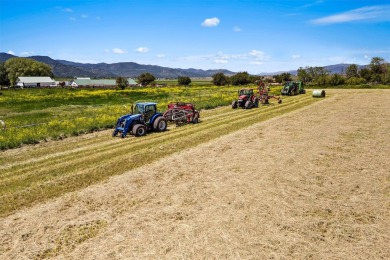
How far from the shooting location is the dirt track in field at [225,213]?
6.07 m

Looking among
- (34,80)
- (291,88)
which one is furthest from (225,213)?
(34,80)

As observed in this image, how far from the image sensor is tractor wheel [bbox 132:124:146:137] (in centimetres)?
1692

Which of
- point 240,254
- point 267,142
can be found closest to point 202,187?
point 240,254

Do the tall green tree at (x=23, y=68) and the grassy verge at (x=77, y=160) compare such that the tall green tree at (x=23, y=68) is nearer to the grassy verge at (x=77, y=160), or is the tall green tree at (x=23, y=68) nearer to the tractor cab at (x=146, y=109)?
the grassy verge at (x=77, y=160)

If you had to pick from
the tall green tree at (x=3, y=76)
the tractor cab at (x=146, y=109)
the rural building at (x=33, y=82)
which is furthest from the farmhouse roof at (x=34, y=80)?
the tractor cab at (x=146, y=109)

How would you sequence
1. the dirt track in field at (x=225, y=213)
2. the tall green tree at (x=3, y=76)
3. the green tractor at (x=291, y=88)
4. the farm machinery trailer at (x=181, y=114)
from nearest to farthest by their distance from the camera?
the dirt track in field at (x=225, y=213) → the farm machinery trailer at (x=181, y=114) → the green tractor at (x=291, y=88) → the tall green tree at (x=3, y=76)

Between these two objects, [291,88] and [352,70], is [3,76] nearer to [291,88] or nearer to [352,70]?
[291,88]

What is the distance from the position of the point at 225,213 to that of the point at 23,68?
13320 centimetres

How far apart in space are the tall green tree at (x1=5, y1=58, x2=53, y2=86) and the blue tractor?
11904 centimetres

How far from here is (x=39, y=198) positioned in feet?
28.5

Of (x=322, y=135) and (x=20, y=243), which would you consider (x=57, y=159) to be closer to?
(x=20, y=243)

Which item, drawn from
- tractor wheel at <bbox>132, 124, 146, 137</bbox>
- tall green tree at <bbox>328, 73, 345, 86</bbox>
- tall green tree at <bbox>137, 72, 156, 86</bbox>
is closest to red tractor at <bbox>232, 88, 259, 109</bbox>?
tractor wheel at <bbox>132, 124, 146, 137</bbox>

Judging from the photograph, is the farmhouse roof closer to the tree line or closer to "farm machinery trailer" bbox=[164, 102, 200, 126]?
the tree line

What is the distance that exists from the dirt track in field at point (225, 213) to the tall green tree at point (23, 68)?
12653 cm
